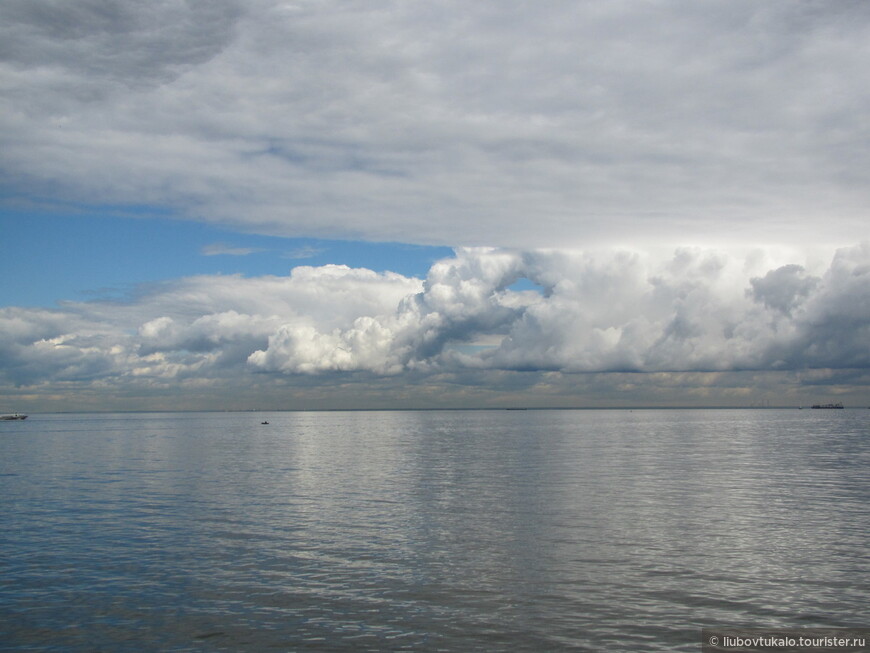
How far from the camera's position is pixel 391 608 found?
28.7 m

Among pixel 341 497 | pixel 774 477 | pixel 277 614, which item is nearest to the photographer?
pixel 277 614

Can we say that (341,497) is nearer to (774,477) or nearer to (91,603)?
(91,603)

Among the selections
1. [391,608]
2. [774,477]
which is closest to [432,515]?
[391,608]

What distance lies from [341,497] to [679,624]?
38961 mm

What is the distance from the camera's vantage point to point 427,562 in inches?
1427

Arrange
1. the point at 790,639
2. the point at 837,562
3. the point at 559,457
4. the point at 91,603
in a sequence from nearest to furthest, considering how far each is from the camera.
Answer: the point at 790,639, the point at 91,603, the point at 837,562, the point at 559,457

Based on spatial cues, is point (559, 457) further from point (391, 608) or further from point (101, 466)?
point (391, 608)

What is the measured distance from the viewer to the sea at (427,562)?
26.3 m

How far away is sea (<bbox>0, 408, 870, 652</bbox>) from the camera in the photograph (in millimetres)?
26328

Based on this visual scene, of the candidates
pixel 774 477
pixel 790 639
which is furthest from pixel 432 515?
pixel 774 477

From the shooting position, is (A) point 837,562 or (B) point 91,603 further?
(A) point 837,562

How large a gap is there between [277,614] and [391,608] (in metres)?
4.74

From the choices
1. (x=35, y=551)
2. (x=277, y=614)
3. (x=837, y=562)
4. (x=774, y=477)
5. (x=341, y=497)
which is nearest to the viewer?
(x=277, y=614)

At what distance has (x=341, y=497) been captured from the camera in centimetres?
6088
